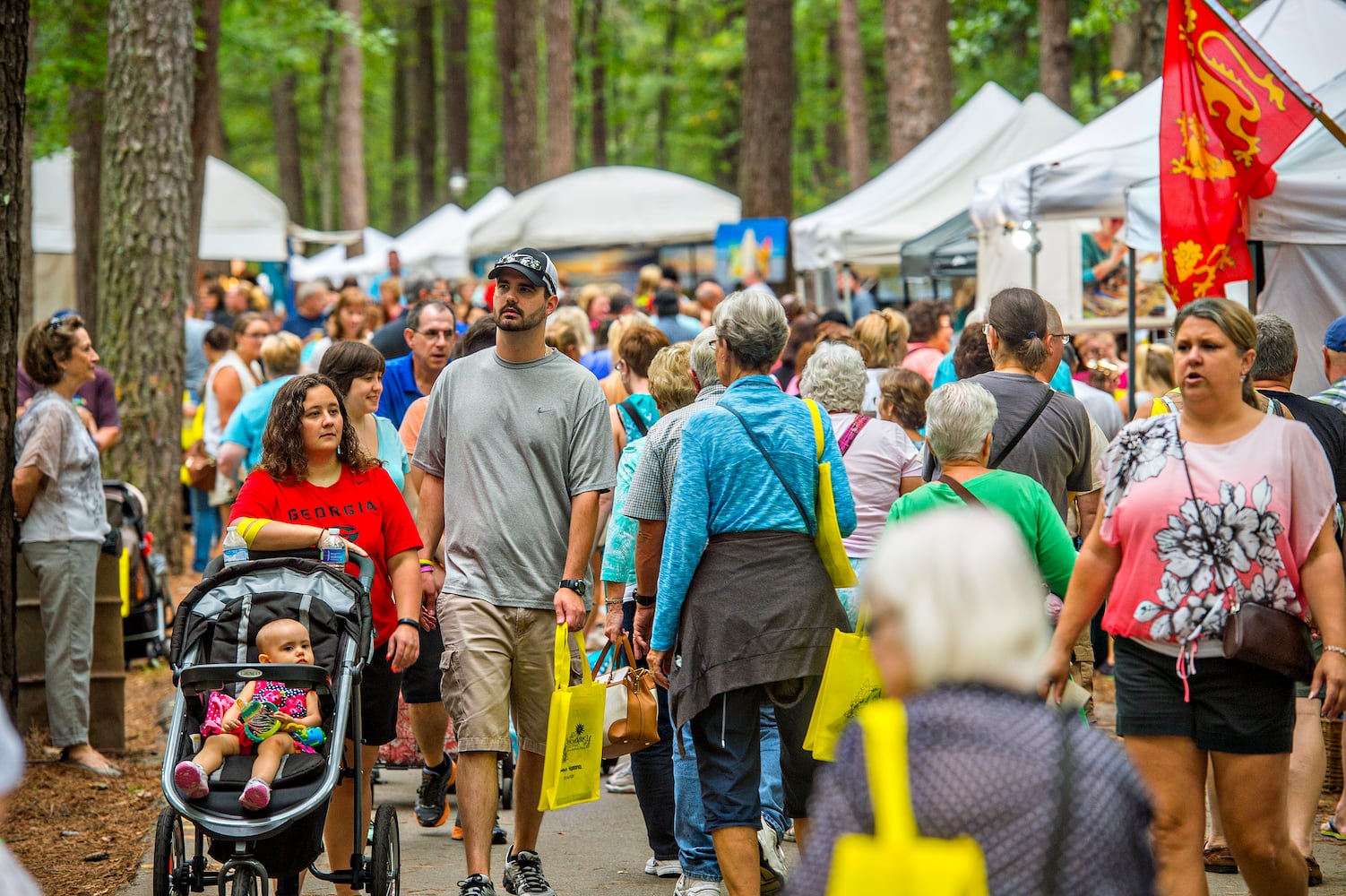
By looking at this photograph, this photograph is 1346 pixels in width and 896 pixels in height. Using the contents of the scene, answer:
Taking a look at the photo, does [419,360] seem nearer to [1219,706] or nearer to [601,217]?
[1219,706]

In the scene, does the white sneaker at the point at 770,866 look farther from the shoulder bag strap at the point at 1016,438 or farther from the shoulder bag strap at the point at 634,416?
the shoulder bag strap at the point at 634,416

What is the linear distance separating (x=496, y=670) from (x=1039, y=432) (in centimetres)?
223

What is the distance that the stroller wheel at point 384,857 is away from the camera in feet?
15.9

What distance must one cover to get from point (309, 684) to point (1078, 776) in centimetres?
296

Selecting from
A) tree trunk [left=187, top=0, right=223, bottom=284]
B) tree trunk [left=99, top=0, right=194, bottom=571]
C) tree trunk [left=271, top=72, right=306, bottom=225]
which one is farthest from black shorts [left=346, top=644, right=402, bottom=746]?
tree trunk [left=271, top=72, right=306, bottom=225]

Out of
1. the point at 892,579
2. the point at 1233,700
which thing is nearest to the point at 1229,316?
the point at 1233,700

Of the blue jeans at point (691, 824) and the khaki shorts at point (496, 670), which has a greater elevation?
the khaki shorts at point (496, 670)

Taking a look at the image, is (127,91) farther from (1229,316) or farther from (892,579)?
(892,579)

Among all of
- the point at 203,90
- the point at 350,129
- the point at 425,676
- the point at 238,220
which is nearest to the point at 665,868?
the point at 425,676

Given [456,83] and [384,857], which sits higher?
[456,83]

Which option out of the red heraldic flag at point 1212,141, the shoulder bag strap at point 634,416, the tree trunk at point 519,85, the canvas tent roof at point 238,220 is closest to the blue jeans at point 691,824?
the shoulder bag strap at point 634,416

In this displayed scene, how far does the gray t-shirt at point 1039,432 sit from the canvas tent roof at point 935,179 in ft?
33.9

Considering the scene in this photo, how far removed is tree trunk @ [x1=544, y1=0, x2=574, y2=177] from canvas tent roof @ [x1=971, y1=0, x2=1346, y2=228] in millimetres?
16400

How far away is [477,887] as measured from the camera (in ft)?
16.8
